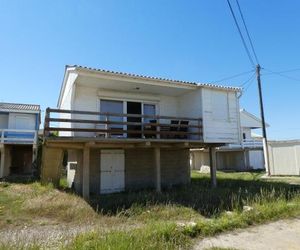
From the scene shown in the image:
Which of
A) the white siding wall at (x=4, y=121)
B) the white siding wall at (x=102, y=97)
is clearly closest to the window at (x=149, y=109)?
the white siding wall at (x=102, y=97)

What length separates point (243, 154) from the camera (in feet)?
108

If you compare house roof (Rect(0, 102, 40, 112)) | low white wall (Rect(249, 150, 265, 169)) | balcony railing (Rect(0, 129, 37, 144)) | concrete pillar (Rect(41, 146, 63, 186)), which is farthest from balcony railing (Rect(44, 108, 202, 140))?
low white wall (Rect(249, 150, 265, 169))

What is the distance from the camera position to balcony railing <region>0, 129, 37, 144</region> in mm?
19984

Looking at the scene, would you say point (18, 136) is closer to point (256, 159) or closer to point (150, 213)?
point (150, 213)

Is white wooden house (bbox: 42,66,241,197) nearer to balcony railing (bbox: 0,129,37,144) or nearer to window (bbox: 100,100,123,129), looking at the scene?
window (bbox: 100,100,123,129)

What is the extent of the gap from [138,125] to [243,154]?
23469 mm

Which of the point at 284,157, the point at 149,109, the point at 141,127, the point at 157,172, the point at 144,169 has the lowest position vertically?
the point at 157,172

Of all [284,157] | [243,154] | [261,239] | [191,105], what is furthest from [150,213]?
[243,154]

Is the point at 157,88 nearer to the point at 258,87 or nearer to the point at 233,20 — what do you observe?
the point at 233,20

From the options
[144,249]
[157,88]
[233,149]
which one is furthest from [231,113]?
[233,149]

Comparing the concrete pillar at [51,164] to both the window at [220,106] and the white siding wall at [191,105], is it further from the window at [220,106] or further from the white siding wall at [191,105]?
the window at [220,106]

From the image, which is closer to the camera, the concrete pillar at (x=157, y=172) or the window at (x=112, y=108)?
the concrete pillar at (x=157, y=172)

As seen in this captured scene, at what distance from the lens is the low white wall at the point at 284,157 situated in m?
21.4

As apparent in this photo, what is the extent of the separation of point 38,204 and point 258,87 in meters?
17.6
